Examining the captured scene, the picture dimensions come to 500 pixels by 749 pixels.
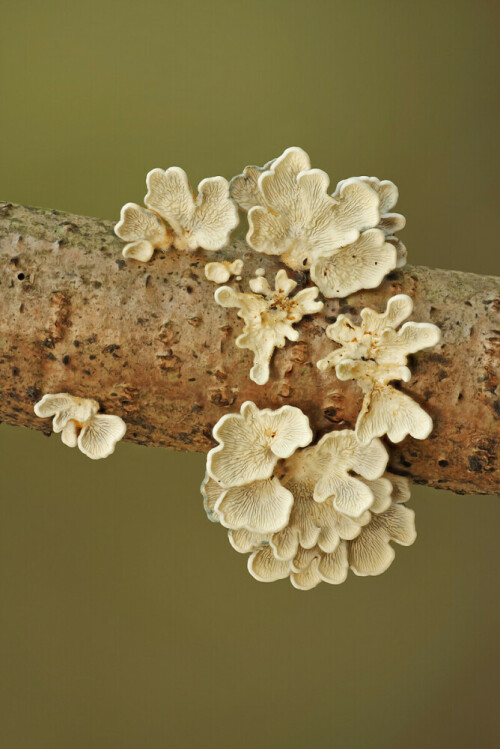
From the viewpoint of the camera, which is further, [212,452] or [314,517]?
[314,517]

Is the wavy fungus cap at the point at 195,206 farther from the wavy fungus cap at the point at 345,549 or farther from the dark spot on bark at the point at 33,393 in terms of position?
the wavy fungus cap at the point at 345,549

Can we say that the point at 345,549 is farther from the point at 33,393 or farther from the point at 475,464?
the point at 33,393

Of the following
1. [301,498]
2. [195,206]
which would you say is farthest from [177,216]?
[301,498]

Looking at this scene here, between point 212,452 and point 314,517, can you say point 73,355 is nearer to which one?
point 212,452

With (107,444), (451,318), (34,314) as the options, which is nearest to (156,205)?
(34,314)

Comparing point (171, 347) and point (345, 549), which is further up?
point (171, 347)

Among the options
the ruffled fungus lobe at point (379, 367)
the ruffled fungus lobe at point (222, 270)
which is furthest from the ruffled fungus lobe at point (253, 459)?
the ruffled fungus lobe at point (222, 270)

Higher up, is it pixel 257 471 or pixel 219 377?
pixel 219 377
